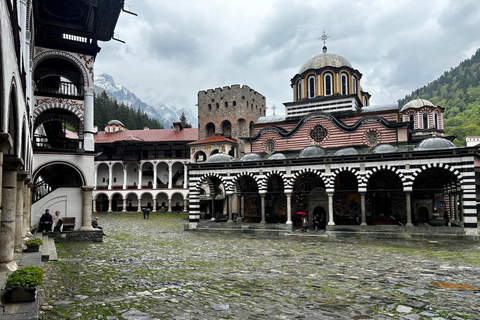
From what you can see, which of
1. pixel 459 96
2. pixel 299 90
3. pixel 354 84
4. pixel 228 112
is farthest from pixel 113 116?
pixel 459 96

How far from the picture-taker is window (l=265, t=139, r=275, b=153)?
30.3 metres

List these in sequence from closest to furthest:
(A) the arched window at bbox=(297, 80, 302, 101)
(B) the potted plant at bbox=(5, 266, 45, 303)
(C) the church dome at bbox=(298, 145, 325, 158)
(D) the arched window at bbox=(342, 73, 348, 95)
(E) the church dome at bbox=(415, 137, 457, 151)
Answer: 1. (B) the potted plant at bbox=(5, 266, 45, 303)
2. (E) the church dome at bbox=(415, 137, 457, 151)
3. (C) the church dome at bbox=(298, 145, 325, 158)
4. (D) the arched window at bbox=(342, 73, 348, 95)
5. (A) the arched window at bbox=(297, 80, 302, 101)

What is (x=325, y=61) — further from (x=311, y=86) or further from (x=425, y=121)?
(x=425, y=121)

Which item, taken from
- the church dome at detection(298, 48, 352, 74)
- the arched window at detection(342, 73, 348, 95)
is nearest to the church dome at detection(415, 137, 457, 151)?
the arched window at detection(342, 73, 348, 95)

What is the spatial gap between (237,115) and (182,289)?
3863 centimetres

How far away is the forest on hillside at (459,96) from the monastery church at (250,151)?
155 feet

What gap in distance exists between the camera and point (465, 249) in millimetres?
15766

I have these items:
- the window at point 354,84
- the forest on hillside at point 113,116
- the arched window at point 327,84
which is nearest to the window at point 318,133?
the arched window at point 327,84

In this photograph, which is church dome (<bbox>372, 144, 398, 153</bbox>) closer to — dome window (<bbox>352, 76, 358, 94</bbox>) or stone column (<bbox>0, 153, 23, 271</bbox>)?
dome window (<bbox>352, 76, 358, 94</bbox>)

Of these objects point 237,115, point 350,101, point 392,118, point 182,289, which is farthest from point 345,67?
point 182,289

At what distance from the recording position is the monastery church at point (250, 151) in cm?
1079

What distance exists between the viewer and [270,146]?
30.4 metres

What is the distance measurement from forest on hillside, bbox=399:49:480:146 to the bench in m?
77.9

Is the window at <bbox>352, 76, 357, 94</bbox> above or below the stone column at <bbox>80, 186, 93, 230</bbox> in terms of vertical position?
above
